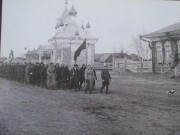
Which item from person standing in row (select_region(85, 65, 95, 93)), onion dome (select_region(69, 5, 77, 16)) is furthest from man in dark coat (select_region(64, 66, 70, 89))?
onion dome (select_region(69, 5, 77, 16))

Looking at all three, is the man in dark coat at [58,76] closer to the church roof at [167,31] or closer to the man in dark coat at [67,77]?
the man in dark coat at [67,77]

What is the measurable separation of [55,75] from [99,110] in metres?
1.55

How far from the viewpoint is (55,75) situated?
4770mm

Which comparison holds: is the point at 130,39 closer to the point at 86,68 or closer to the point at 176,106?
the point at 86,68

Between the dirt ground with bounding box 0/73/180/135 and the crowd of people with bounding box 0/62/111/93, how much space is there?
0.14m

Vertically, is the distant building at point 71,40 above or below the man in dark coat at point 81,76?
above

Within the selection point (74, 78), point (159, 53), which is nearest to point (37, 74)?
point (74, 78)

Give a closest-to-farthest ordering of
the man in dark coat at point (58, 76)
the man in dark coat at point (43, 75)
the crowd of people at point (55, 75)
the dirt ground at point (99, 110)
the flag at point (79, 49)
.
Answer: the dirt ground at point (99, 110) → the flag at point (79, 49) → the crowd of people at point (55, 75) → the man in dark coat at point (58, 76) → the man in dark coat at point (43, 75)

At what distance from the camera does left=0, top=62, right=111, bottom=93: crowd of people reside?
155 inches

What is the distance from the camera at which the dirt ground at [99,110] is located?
3.09 metres

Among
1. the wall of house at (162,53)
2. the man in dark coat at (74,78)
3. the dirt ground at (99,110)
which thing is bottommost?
the dirt ground at (99,110)

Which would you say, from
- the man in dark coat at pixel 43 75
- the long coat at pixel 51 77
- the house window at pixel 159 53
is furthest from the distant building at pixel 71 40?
the house window at pixel 159 53

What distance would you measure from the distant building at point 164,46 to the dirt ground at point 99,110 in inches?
16.9

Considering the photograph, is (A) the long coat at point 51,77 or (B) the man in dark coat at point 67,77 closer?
(A) the long coat at point 51,77
